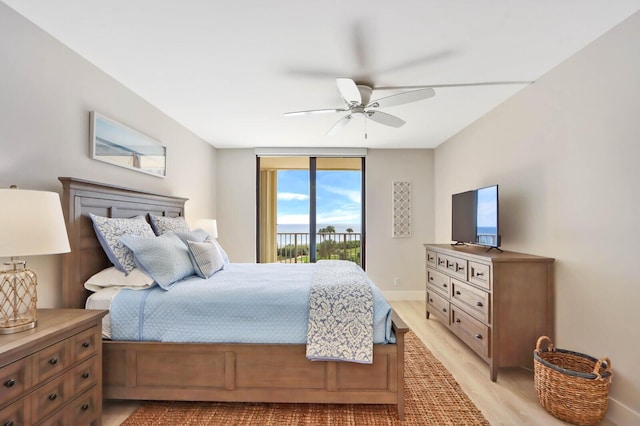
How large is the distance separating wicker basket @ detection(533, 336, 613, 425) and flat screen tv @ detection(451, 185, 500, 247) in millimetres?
1113

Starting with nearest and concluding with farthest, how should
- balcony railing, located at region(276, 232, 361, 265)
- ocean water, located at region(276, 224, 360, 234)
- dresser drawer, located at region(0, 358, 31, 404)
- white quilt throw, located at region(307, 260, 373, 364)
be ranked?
dresser drawer, located at region(0, 358, 31, 404), white quilt throw, located at region(307, 260, 373, 364), ocean water, located at region(276, 224, 360, 234), balcony railing, located at region(276, 232, 361, 265)

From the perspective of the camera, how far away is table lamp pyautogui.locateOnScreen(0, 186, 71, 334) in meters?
1.42

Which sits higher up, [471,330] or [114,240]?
[114,240]

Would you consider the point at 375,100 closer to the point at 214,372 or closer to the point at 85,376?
the point at 214,372

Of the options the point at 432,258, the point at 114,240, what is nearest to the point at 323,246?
the point at 432,258

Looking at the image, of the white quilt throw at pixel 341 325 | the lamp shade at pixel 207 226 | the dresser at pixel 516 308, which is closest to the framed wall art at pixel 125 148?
the lamp shade at pixel 207 226

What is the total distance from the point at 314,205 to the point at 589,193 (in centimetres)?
374

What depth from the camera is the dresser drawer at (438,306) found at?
3.53m

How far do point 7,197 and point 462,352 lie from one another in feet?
12.0

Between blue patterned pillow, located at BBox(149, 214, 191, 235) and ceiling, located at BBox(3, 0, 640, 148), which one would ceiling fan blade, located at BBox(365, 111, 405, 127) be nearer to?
ceiling, located at BBox(3, 0, 640, 148)

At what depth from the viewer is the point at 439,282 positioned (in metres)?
3.73

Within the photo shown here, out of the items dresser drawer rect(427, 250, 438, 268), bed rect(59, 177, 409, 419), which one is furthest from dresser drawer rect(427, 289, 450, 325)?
bed rect(59, 177, 409, 419)

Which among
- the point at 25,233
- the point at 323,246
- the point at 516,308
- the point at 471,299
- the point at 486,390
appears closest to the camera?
the point at 25,233

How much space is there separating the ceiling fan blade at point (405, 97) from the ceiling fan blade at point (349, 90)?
0.56 feet
